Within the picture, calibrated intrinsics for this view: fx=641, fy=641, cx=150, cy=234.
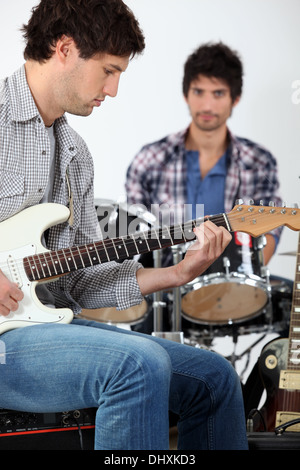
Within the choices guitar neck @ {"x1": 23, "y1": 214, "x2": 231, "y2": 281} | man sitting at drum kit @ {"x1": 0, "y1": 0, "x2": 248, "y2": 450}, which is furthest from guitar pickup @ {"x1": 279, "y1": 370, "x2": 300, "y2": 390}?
guitar neck @ {"x1": 23, "y1": 214, "x2": 231, "y2": 281}

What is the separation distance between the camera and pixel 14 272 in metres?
1.52

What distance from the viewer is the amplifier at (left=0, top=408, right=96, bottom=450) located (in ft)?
4.75

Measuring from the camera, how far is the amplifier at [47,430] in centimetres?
145

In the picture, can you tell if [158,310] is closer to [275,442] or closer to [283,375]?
[283,375]

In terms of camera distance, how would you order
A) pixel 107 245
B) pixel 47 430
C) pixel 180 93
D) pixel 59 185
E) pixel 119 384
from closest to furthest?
1. pixel 119 384
2. pixel 47 430
3. pixel 107 245
4. pixel 59 185
5. pixel 180 93

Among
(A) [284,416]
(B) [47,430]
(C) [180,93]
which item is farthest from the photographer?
(C) [180,93]

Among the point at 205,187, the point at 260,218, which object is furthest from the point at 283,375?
the point at 205,187

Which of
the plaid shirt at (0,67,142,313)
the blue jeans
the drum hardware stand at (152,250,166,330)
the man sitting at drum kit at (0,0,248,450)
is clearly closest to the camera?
the blue jeans

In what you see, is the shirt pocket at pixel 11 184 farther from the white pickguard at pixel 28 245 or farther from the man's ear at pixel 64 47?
the man's ear at pixel 64 47

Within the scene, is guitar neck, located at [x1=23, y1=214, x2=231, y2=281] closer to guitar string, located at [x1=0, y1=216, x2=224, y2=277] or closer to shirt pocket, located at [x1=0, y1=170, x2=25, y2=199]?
guitar string, located at [x1=0, y1=216, x2=224, y2=277]

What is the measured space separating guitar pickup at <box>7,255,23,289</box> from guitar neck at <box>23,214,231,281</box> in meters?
0.02

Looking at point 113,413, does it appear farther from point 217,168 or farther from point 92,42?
point 217,168

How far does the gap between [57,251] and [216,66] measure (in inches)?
79.7

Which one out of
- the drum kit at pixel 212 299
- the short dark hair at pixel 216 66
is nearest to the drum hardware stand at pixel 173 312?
the drum kit at pixel 212 299
